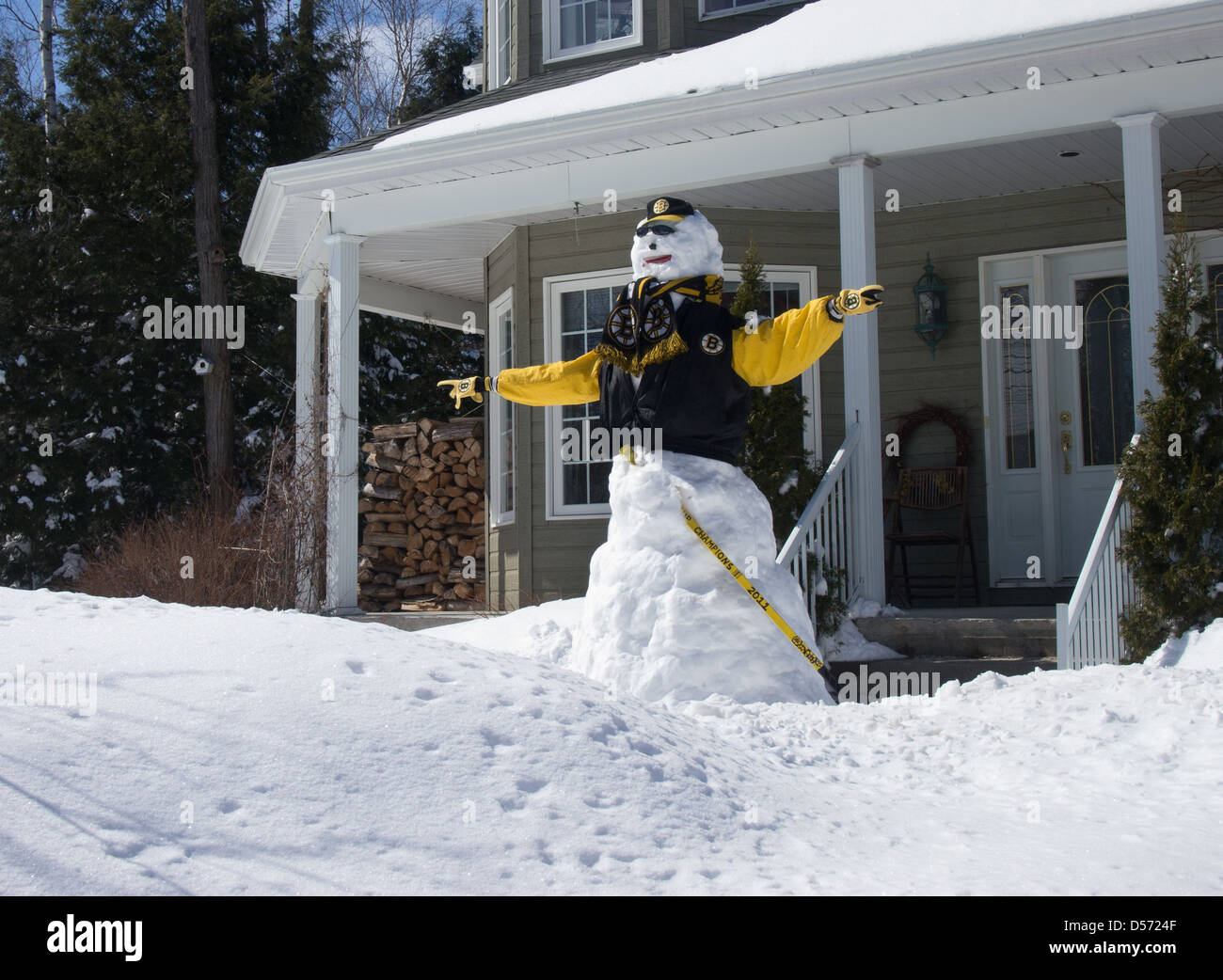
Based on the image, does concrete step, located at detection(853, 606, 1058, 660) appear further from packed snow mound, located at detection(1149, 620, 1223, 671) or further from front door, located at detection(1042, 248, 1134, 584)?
front door, located at detection(1042, 248, 1134, 584)

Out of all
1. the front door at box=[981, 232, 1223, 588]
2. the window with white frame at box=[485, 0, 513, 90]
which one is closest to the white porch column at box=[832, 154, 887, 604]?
the front door at box=[981, 232, 1223, 588]

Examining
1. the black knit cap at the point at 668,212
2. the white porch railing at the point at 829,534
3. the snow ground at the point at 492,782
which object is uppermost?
the black knit cap at the point at 668,212

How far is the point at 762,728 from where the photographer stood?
453cm

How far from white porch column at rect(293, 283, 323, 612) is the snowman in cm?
361

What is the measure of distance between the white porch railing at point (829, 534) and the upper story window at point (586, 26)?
206 inches

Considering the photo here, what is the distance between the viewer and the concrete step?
21.0ft

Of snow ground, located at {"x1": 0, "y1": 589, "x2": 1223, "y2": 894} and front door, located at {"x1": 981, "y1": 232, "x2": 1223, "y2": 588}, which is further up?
front door, located at {"x1": 981, "y1": 232, "x2": 1223, "y2": 588}

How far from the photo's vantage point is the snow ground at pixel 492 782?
275cm

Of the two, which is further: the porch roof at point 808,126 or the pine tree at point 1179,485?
the porch roof at point 808,126

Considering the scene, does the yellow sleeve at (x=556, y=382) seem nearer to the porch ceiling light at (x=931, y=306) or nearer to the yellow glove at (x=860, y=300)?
the yellow glove at (x=860, y=300)

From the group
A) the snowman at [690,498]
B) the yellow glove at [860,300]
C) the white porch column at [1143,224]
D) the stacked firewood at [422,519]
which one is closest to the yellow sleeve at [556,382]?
the snowman at [690,498]

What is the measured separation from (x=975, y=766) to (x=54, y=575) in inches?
528

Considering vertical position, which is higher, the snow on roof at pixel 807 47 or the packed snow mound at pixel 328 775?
the snow on roof at pixel 807 47
